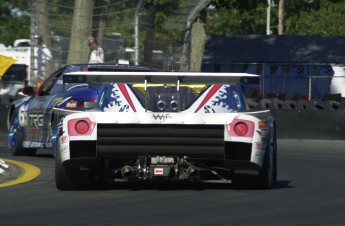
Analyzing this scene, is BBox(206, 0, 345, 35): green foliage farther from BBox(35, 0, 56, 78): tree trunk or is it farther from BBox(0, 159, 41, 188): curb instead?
BBox(0, 159, 41, 188): curb

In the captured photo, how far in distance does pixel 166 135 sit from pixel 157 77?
33.1 inches

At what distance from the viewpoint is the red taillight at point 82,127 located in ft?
38.0

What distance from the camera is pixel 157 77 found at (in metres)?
12.0

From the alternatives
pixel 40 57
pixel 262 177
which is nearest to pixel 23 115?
pixel 262 177

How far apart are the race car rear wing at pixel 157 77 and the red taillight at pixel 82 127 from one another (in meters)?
0.53

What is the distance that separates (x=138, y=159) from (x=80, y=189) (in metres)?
1.00

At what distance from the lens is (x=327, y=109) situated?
24641 millimetres

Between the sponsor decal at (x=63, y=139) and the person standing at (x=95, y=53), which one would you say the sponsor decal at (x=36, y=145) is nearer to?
the sponsor decal at (x=63, y=139)

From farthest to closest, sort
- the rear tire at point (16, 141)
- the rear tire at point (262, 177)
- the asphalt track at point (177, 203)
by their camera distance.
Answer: the rear tire at point (16, 141) → the rear tire at point (262, 177) → the asphalt track at point (177, 203)

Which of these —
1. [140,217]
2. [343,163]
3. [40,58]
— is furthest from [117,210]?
[40,58]

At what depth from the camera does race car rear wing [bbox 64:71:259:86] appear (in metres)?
11.7

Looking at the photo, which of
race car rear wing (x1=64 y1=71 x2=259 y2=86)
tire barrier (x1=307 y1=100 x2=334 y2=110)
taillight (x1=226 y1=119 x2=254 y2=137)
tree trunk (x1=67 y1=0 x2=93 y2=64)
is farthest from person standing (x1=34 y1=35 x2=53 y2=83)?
taillight (x1=226 y1=119 x2=254 y2=137)

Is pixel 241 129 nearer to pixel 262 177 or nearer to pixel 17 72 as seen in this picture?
pixel 262 177

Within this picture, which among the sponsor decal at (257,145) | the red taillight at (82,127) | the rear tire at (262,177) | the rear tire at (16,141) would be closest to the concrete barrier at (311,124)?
the rear tire at (16,141)
